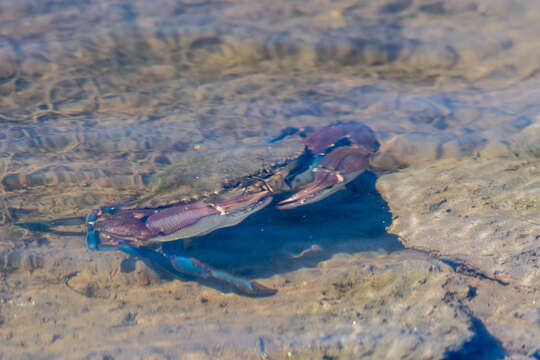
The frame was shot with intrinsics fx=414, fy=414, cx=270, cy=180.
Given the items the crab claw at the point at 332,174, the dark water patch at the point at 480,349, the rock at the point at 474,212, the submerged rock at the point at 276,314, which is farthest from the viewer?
the crab claw at the point at 332,174

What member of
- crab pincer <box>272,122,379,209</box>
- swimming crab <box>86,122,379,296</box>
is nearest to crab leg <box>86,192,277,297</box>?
swimming crab <box>86,122,379,296</box>

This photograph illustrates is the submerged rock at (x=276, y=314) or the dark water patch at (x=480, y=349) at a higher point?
the dark water patch at (x=480, y=349)

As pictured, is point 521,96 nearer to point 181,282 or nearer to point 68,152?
point 181,282

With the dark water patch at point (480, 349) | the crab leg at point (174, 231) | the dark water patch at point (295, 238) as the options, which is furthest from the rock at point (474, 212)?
the crab leg at point (174, 231)

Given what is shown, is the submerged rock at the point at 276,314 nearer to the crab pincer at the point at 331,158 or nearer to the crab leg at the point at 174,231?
the crab leg at the point at 174,231

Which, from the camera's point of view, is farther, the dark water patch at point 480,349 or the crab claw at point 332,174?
the crab claw at point 332,174

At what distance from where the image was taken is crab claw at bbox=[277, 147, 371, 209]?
Answer: 367cm

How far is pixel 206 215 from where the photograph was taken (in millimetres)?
3424

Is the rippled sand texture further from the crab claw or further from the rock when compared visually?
the crab claw

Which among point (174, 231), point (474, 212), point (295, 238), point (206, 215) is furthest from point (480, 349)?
point (174, 231)

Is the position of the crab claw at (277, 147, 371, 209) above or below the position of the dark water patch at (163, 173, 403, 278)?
above

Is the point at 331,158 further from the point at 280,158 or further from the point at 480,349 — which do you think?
the point at 480,349

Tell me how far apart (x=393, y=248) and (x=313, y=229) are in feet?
2.23

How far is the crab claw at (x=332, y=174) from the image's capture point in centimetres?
367
